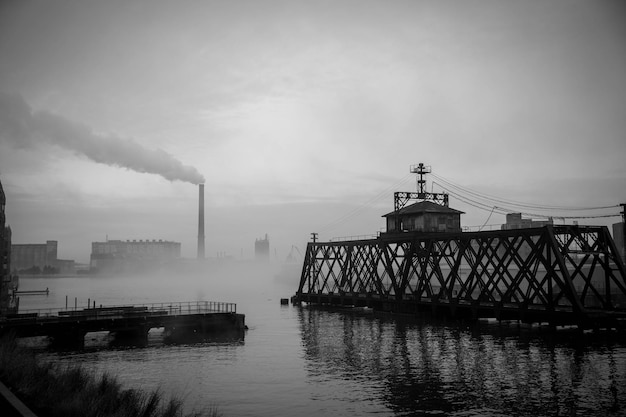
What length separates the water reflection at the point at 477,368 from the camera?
2806 centimetres

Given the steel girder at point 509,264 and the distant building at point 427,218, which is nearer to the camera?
the steel girder at point 509,264

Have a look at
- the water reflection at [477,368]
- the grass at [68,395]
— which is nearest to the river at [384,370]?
the water reflection at [477,368]

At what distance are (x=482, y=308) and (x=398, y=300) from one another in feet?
51.7

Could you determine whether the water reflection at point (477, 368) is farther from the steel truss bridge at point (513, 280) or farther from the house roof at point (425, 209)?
the house roof at point (425, 209)

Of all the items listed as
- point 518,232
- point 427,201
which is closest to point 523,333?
point 518,232

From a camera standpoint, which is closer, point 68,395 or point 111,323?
point 68,395

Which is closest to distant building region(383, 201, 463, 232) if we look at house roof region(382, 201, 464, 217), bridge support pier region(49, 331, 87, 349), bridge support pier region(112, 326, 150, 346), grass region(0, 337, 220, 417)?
house roof region(382, 201, 464, 217)

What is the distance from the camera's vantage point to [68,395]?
70.7ft

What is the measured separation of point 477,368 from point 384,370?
22.7 feet

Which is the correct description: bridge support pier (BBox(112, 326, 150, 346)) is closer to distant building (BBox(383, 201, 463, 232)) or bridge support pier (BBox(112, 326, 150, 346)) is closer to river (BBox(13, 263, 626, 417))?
river (BBox(13, 263, 626, 417))

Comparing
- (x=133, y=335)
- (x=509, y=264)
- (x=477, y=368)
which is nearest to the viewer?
(x=477, y=368)

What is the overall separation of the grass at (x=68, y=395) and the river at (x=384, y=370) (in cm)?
557

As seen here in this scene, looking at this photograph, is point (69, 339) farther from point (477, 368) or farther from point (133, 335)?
point (477, 368)

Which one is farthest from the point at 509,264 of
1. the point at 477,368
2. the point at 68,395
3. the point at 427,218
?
the point at 68,395
